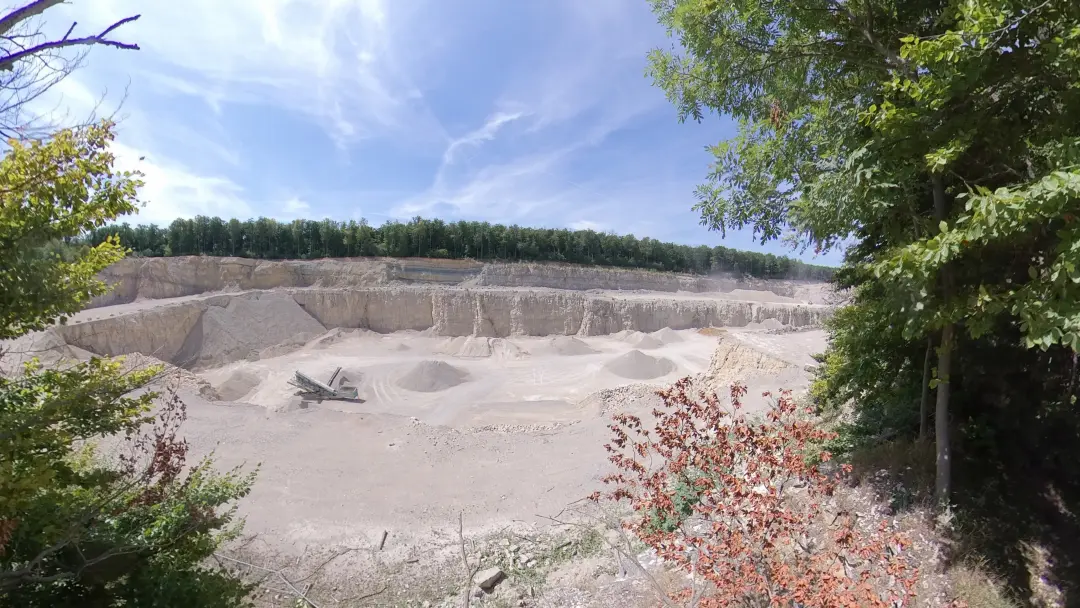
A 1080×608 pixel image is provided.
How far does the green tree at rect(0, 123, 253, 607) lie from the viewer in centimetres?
441

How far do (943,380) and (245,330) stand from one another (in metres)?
40.6

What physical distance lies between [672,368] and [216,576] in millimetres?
25821

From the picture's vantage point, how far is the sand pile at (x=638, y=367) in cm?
2783

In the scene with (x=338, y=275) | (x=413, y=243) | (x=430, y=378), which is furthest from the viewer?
(x=413, y=243)

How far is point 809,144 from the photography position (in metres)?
5.90

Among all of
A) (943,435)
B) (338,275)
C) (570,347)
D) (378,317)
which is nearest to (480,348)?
(570,347)

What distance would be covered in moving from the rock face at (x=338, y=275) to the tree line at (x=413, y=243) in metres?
4.02

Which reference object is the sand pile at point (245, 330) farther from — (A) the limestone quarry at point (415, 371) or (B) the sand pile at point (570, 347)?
(B) the sand pile at point (570, 347)

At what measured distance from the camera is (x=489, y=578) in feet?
26.9

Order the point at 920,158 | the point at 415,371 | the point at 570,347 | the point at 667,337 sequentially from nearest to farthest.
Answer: the point at 920,158 → the point at 415,371 → the point at 570,347 → the point at 667,337

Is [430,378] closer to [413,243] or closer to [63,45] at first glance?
[63,45]

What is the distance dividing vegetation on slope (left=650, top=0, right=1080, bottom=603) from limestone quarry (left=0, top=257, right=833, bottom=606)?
5453 millimetres

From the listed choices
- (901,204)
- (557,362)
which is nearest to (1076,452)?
(901,204)

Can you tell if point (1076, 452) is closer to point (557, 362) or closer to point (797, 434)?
point (797, 434)
